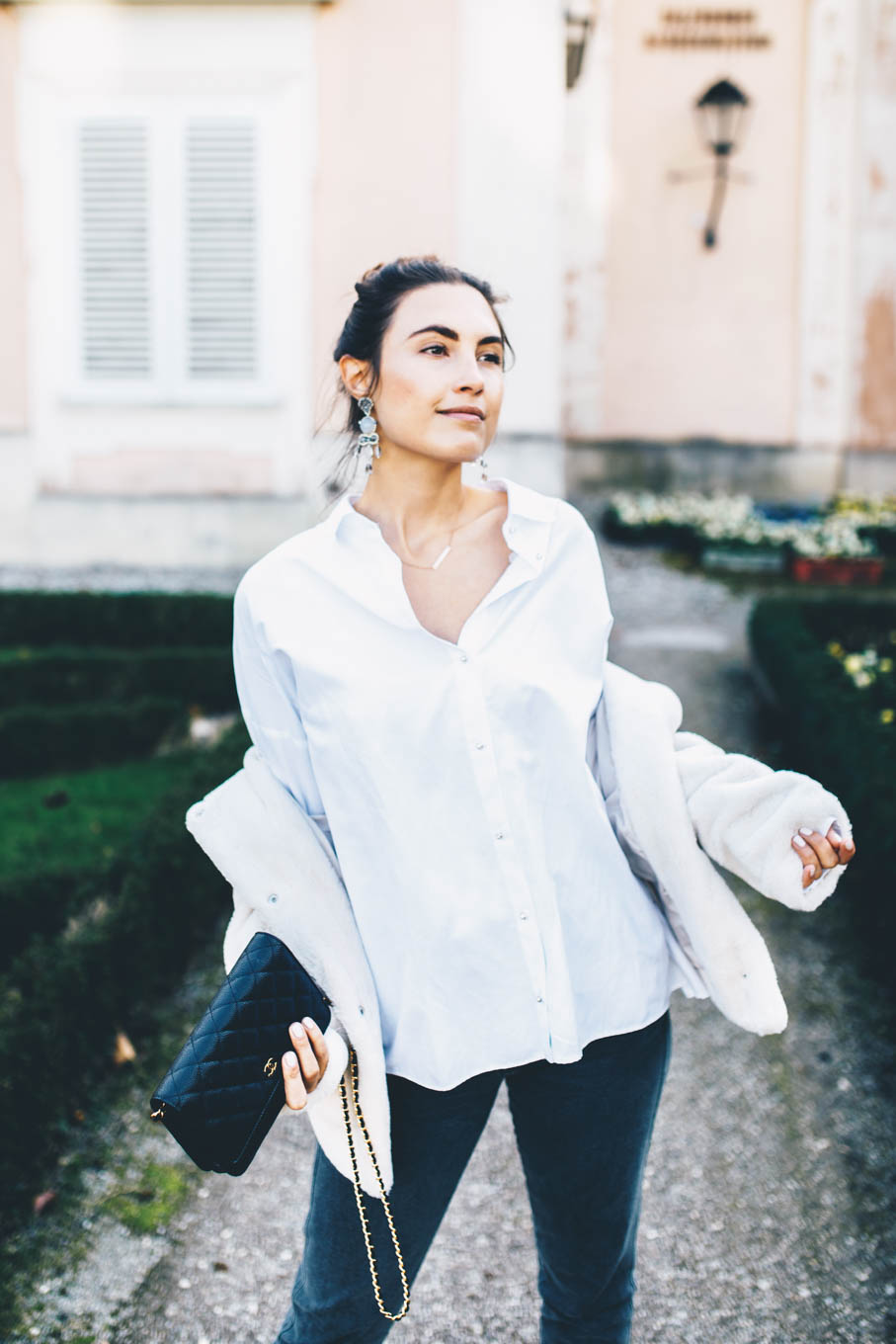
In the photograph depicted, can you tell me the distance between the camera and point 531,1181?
1.78m

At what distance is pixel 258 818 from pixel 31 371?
824 centimetres

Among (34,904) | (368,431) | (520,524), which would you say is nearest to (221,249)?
(34,904)

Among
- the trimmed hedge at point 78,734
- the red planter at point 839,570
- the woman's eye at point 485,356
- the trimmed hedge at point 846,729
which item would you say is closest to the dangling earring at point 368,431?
the woman's eye at point 485,356

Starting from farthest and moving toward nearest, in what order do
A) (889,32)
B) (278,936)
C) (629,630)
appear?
1. (889,32)
2. (629,630)
3. (278,936)

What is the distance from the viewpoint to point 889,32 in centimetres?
1085

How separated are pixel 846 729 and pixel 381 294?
269cm

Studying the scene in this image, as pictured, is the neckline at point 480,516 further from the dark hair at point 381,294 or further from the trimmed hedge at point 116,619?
the trimmed hedge at point 116,619

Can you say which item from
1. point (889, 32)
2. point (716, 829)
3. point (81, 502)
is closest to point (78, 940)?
point (716, 829)

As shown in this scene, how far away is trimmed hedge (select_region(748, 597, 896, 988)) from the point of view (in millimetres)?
3262

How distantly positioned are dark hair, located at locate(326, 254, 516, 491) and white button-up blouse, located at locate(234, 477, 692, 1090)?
1.02 ft

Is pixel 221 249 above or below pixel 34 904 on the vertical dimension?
above

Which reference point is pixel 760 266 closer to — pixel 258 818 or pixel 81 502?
pixel 81 502

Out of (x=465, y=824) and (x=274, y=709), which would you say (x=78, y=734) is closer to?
(x=274, y=709)

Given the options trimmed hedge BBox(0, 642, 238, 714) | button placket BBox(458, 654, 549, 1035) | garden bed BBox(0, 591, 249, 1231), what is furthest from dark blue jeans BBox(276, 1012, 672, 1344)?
trimmed hedge BBox(0, 642, 238, 714)
